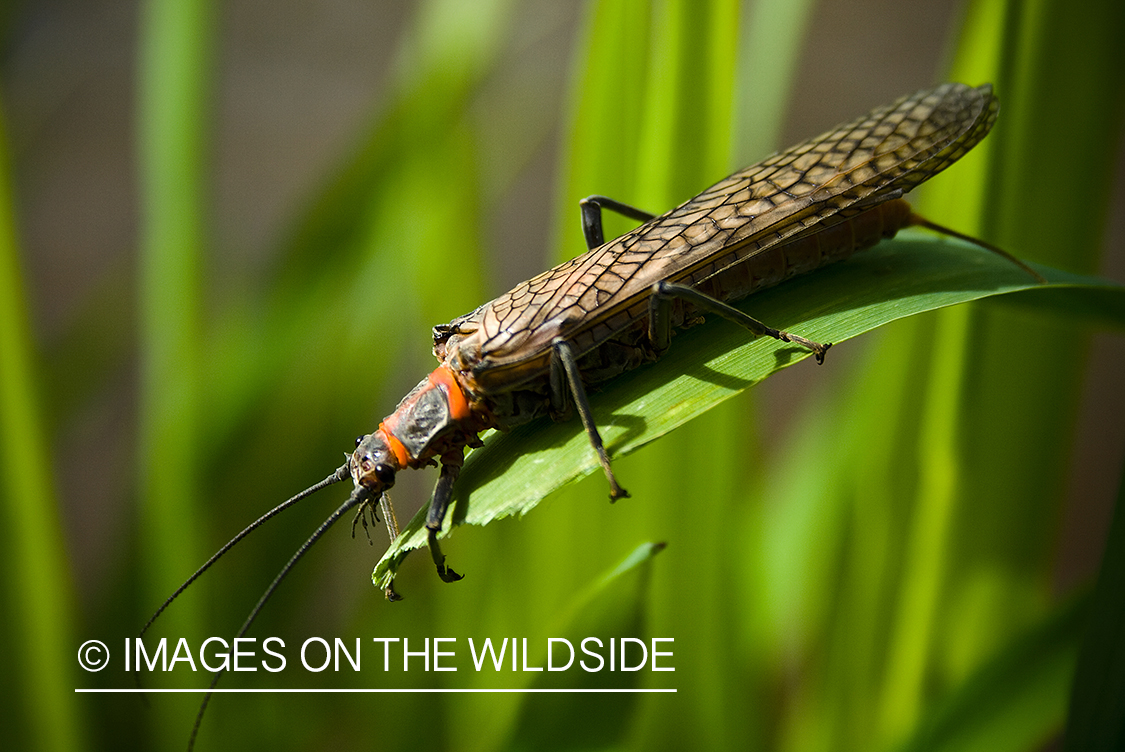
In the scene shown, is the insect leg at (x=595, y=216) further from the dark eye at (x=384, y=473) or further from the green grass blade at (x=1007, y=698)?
the green grass blade at (x=1007, y=698)

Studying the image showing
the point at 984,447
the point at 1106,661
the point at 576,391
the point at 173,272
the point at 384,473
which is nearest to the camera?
the point at 1106,661

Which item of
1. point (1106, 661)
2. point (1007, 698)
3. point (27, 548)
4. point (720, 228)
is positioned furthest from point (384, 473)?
point (1007, 698)

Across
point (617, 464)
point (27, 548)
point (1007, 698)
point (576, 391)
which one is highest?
point (576, 391)

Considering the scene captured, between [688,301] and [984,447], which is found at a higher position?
[688,301]

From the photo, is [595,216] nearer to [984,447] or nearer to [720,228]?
[720,228]

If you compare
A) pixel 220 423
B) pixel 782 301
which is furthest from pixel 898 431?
pixel 220 423

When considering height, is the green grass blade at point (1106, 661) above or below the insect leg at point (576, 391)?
below

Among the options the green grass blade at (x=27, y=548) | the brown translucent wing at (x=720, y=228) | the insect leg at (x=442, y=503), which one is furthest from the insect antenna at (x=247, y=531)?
the green grass blade at (x=27, y=548)
